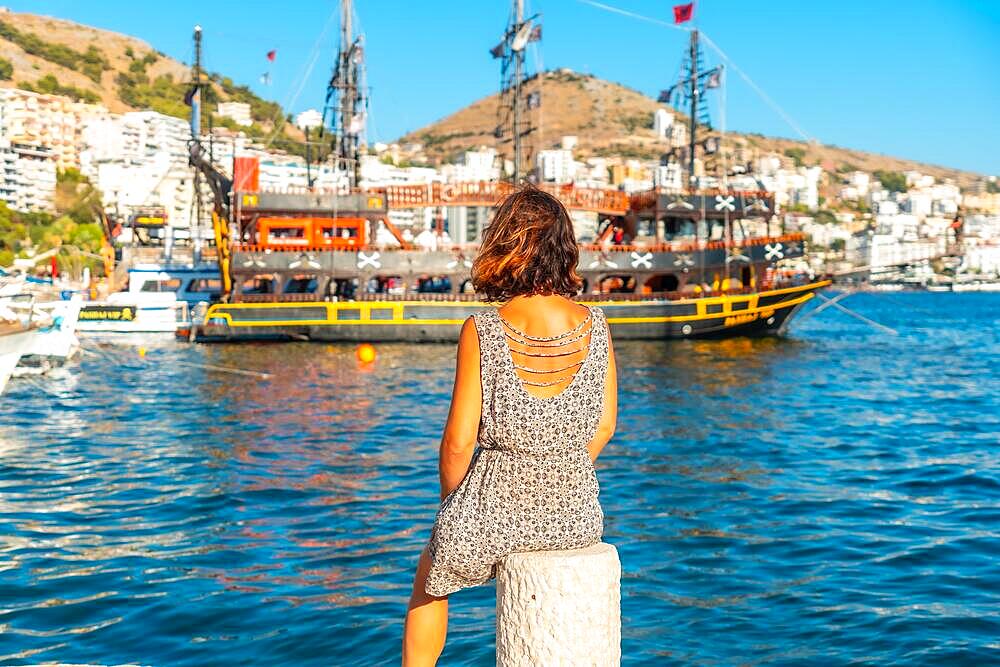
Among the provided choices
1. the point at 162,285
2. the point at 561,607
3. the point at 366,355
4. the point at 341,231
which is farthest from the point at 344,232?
the point at 561,607

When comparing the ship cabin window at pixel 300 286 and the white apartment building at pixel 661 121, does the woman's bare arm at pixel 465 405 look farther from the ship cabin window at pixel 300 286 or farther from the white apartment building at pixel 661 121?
the white apartment building at pixel 661 121

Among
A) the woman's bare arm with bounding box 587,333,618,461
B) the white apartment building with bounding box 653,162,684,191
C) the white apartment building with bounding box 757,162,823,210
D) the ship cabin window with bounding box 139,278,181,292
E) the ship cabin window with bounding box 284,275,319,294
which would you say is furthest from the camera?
the white apartment building with bounding box 757,162,823,210

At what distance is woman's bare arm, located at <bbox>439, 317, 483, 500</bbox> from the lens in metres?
3.02

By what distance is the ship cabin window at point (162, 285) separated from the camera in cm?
A: 3569

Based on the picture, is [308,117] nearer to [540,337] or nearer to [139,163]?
[139,163]

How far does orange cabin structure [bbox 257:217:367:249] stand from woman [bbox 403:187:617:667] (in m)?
30.4

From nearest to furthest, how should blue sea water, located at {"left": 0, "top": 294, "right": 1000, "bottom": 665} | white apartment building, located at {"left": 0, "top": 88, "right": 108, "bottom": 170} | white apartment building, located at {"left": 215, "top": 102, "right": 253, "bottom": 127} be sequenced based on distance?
blue sea water, located at {"left": 0, "top": 294, "right": 1000, "bottom": 665}, white apartment building, located at {"left": 0, "top": 88, "right": 108, "bottom": 170}, white apartment building, located at {"left": 215, "top": 102, "right": 253, "bottom": 127}

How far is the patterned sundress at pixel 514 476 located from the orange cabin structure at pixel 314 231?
99.8ft

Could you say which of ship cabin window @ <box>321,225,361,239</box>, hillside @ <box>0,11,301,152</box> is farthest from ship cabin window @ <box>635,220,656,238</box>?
hillside @ <box>0,11,301,152</box>

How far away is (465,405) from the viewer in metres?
3.02

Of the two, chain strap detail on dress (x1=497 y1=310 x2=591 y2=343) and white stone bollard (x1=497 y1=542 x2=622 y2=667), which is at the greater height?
chain strap detail on dress (x1=497 y1=310 x2=591 y2=343)

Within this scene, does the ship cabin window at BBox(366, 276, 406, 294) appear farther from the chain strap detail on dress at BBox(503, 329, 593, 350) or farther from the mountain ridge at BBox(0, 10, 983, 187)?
the mountain ridge at BBox(0, 10, 983, 187)

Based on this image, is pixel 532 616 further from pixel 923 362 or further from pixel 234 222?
pixel 234 222

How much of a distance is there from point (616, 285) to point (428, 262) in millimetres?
9209
